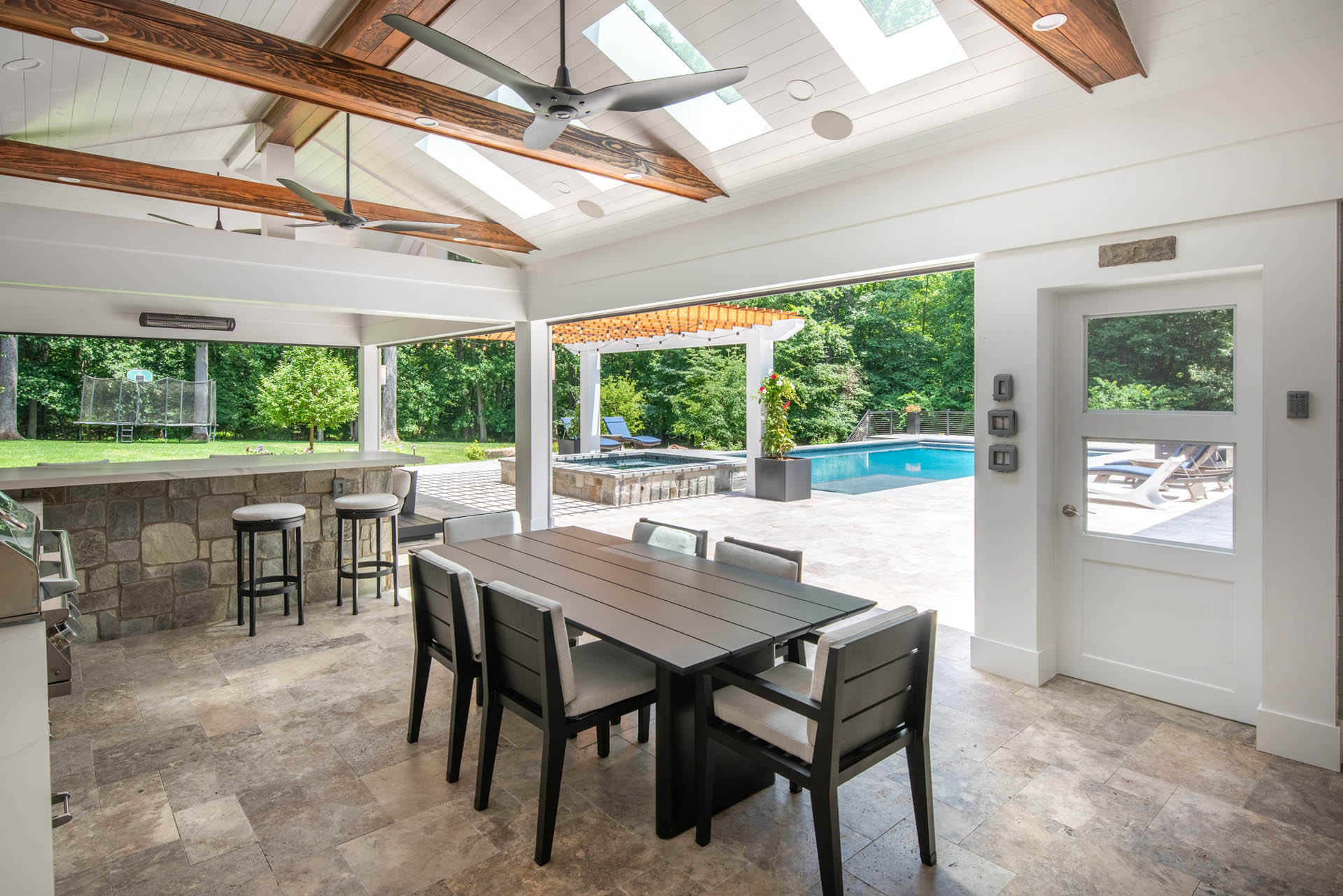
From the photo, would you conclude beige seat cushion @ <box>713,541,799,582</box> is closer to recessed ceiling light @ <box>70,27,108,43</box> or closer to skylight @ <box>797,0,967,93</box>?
skylight @ <box>797,0,967,93</box>

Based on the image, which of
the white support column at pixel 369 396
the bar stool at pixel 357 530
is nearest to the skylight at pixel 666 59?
the bar stool at pixel 357 530

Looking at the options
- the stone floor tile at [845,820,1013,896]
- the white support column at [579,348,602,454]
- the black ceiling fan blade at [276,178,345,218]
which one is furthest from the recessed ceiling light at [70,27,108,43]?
the white support column at [579,348,602,454]

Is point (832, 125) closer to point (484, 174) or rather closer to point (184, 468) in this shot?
point (484, 174)

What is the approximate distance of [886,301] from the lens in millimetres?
19312

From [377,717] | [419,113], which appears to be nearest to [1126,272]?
[419,113]

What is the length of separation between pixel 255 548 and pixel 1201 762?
17.6 feet

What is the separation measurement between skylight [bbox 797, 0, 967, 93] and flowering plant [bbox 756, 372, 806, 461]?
20.6 feet

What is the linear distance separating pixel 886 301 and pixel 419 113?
1745 centimetres

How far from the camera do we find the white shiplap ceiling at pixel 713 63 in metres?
2.77

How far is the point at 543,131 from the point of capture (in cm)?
303

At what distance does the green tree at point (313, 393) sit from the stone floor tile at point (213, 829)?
8547 mm

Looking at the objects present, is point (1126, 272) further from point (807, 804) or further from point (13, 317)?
point (13, 317)

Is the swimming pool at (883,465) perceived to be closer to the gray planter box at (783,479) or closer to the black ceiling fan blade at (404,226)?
the gray planter box at (783,479)

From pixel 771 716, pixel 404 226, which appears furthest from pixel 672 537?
pixel 404 226
